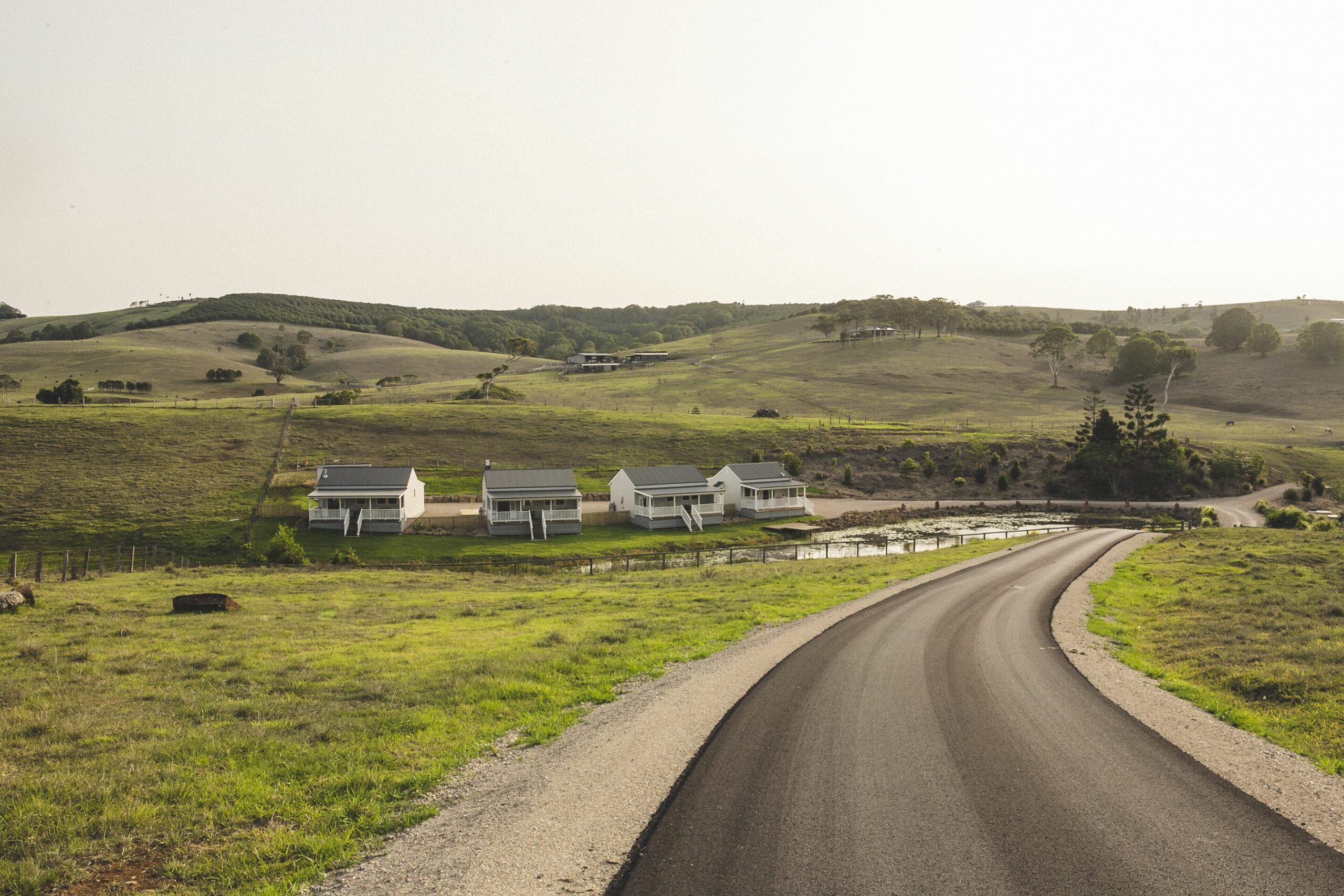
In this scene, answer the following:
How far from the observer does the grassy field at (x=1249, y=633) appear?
43.1 ft

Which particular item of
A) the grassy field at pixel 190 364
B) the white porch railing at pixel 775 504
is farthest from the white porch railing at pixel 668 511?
the grassy field at pixel 190 364

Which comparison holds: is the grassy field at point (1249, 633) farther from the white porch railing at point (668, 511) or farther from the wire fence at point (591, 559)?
the white porch railing at point (668, 511)

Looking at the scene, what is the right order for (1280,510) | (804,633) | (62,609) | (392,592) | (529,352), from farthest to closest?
(529,352) → (1280,510) → (392,592) → (62,609) → (804,633)

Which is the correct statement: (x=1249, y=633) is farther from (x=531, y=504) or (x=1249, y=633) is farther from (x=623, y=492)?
(x=623, y=492)

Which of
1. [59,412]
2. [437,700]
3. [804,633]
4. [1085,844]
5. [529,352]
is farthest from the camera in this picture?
[529,352]

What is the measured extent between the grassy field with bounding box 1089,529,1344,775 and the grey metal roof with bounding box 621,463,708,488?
114ft

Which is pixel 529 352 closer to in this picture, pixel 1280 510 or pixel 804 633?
pixel 1280 510

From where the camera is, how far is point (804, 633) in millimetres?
20734

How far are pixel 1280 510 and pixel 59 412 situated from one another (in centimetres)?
11281

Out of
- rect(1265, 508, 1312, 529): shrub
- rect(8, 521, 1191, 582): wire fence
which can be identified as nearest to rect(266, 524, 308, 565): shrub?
rect(8, 521, 1191, 582): wire fence

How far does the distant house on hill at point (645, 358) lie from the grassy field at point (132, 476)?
10158 centimetres

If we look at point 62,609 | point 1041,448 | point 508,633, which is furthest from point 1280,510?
point 62,609

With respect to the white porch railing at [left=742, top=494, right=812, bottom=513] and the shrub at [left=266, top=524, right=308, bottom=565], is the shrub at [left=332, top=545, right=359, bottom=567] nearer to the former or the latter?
the shrub at [left=266, top=524, right=308, bottom=565]

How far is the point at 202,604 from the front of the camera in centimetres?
2523
